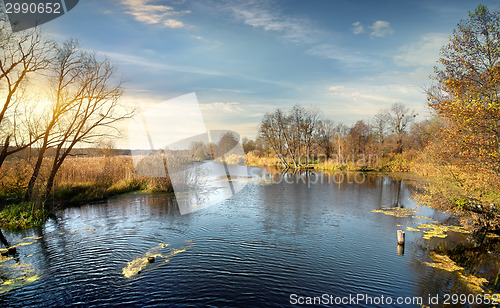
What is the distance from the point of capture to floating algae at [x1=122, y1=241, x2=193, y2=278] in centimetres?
923

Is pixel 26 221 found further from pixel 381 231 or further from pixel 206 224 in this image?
pixel 381 231

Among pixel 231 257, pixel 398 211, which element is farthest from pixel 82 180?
pixel 398 211

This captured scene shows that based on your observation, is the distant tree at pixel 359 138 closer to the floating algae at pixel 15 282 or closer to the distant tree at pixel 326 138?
the distant tree at pixel 326 138

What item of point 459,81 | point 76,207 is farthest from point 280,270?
point 76,207

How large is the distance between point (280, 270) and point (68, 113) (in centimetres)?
1880

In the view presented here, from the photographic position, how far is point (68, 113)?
19.4 meters

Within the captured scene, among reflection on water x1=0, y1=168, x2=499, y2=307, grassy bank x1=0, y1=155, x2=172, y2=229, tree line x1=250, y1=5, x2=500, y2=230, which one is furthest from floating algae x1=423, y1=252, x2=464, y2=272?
grassy bank x1=0, y1=155, x2=172, y2=229

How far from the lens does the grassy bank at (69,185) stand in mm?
15453

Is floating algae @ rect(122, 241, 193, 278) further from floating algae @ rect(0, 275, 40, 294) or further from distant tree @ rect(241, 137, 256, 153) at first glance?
distant tree @ rect(241, 137, 256, 153)

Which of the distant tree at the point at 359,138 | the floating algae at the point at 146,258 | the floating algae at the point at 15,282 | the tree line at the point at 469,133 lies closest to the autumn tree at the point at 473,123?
the tree line at the point at 469,133

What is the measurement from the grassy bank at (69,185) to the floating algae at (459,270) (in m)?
19.8

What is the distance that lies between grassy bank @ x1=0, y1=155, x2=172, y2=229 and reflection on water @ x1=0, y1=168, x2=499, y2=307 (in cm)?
171

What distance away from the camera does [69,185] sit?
21328 mm

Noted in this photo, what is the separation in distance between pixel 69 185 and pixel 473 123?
26630 mm
